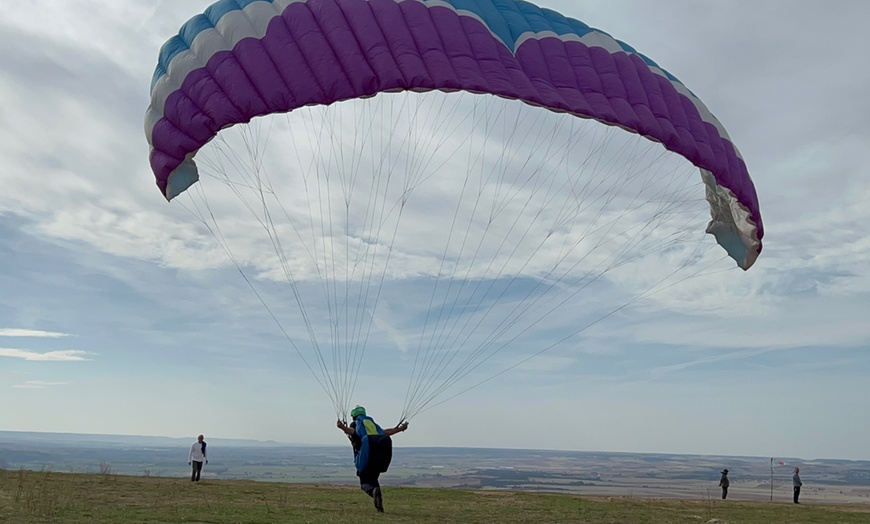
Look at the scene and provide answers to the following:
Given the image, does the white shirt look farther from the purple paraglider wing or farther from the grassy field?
the purple paraglider wing

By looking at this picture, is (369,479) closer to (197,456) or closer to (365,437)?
(365,437)

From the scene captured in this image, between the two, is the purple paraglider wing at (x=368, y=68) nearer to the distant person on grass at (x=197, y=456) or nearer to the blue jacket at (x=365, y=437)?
the blue jacket at (x=365, y=437)

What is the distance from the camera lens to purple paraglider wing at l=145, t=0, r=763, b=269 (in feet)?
33.0

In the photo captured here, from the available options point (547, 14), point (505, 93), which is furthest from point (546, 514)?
point (547, 14)

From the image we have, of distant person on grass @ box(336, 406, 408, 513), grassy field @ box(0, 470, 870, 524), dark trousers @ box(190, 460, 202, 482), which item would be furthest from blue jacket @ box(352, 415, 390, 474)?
dark trousers @ box(190, 460, 202, 482)

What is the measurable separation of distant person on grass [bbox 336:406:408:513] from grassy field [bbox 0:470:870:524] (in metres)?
0.56

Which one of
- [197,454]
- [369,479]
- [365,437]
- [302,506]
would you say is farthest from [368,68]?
[197,454]

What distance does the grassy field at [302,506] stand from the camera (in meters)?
10.9

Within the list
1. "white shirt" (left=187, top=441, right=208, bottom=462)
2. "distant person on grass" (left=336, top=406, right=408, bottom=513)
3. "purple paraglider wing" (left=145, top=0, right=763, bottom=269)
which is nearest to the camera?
"purple paraglider wing" (left=145, top=0, right=763, bottom=269)

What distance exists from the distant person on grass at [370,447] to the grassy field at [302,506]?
1.84 ft

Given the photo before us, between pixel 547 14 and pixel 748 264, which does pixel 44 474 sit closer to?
pixel 547 14

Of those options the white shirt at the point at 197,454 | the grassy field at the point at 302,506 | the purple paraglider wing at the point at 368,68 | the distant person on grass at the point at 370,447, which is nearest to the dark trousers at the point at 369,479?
the distant person on grass at the point at 370,447

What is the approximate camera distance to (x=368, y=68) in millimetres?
10070

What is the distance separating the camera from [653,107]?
11.2m
